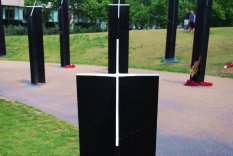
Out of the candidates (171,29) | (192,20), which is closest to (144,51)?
(171,29)

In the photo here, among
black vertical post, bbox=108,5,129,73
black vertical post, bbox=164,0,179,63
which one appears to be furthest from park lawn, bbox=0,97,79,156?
black vertical post, bbox=164,0,179,63

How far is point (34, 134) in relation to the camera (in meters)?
5.75

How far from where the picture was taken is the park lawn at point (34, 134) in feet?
16.3

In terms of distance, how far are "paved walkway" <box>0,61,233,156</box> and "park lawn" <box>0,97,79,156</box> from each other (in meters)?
0.44

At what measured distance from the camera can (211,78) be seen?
12.5m

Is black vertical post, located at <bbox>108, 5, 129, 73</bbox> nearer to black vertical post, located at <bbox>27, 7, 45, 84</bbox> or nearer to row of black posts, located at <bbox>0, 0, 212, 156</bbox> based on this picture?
black vertical post, located at <bbox>27, 7, 45, 84</bbox>

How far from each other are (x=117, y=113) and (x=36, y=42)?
8.59 m

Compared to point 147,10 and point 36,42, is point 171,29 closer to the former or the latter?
point 36,42

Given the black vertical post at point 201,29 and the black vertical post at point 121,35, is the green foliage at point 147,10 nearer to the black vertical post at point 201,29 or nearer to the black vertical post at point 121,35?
the black vertical post at point 201,29

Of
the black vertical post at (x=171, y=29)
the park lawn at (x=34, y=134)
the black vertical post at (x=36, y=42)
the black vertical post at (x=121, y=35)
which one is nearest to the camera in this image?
the park lawn at (x=34, y=134)

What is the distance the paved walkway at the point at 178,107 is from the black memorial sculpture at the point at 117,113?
2.54m

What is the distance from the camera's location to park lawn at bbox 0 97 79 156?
4.98 meters

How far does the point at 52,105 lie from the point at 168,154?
387 centimetres

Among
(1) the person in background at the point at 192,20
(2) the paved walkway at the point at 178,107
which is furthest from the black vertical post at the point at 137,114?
(1) the person in background at the point at 192,20
